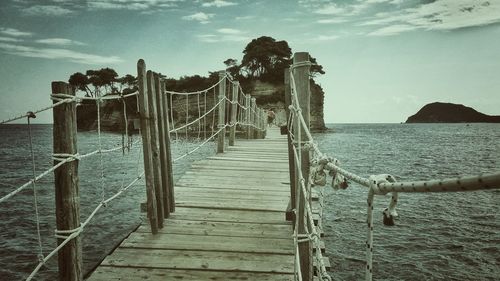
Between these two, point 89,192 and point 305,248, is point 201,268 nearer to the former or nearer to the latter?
point 305,248

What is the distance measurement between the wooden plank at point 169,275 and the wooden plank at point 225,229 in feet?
2.72

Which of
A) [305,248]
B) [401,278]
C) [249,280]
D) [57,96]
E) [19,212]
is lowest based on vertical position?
[401,278]

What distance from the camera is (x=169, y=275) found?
2924mm

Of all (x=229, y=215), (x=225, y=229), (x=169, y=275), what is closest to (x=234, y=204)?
(x=229, y=215)

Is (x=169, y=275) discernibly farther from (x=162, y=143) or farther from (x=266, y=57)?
(x=266, y=57)

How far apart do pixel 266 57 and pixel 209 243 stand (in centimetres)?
7249

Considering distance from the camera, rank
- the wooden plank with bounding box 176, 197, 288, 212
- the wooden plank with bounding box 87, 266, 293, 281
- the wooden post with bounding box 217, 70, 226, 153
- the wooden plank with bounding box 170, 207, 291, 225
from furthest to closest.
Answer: the wooden post with bounding box 217, 70, 226, 153, the wooden plank with bounding box 176, 197, 288, 212, the wooden plank with bounding box 170, 207, 291, 225, the wooden plank with bounding box 87, 266, 293, 281

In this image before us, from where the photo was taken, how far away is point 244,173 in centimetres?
715

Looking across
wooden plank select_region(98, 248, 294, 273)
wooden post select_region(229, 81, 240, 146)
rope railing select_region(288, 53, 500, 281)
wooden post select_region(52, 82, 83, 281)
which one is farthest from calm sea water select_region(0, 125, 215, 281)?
rope railing select_region(288, 53, 500, 281)

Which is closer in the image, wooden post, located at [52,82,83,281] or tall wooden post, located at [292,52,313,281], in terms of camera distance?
wooden post, located at [52,82,83,281]

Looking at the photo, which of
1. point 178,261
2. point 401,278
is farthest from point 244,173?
point 401,278

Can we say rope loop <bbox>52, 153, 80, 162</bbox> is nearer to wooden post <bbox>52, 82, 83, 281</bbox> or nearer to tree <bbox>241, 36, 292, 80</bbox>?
wooden post <bbox>52, 82, 83, 281</bbox>

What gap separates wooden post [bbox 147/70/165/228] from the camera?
3.73 metres

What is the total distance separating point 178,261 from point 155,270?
0.23 meters
